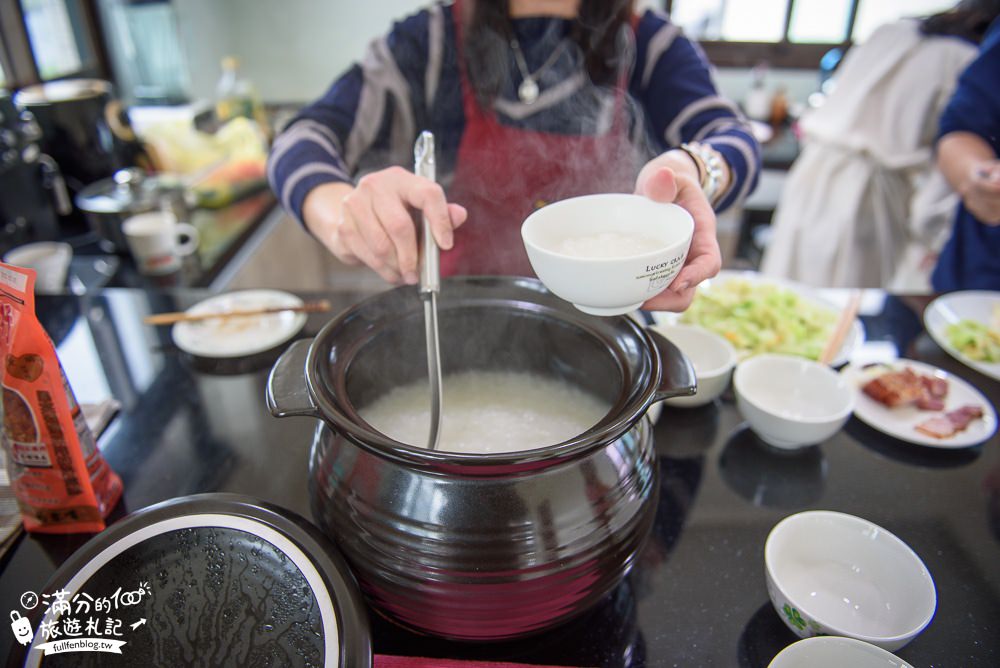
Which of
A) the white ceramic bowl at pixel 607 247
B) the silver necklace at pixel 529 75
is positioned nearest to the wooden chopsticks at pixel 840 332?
the white ceramic bowl at pixel 607 247

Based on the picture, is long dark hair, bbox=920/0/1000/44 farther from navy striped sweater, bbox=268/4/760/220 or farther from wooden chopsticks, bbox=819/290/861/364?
wooden chopsticks, bbox=819/290/861/364

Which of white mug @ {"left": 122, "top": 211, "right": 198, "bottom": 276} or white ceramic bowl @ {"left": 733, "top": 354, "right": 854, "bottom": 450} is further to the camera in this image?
white mug @ {"left": 122, "top": 211, "right": 198, "bottom": 276}

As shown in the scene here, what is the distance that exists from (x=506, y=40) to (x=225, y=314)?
1.02m

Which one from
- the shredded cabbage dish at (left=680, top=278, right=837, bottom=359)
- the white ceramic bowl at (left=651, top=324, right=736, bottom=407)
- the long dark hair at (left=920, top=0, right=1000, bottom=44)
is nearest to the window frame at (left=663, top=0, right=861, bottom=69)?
the long dark hair at (left=920, top=0, right=1000, bottom=44)

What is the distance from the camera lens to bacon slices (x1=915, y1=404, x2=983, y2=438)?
3.66 feet

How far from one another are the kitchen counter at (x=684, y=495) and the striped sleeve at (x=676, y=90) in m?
0.68

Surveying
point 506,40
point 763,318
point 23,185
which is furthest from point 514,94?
point 23,185

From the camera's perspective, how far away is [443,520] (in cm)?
63

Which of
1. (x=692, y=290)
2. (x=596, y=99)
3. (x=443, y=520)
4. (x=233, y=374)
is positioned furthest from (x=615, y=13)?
(x=443, y=520)

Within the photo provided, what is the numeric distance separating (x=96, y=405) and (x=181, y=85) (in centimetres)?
303

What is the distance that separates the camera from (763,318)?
147 cm

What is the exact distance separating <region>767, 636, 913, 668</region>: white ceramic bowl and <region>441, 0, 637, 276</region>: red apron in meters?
0.71

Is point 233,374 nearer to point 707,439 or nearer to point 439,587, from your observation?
point 439,587

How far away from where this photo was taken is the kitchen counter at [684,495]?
766 millimetres
